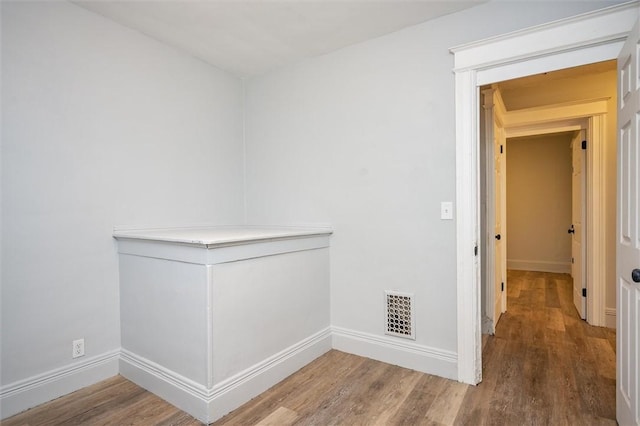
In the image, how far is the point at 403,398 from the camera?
6.84ft

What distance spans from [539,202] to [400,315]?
524 cm

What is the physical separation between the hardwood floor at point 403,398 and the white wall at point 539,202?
12.7ft

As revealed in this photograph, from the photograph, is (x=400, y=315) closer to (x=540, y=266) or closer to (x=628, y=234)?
(x=628, y=234)

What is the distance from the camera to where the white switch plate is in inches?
91.9

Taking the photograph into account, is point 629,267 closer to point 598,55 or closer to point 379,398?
point 598,55

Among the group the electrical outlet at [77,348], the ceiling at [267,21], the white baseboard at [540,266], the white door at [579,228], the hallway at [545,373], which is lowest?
the hallway at [545,373]

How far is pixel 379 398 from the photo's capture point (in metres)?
2.09

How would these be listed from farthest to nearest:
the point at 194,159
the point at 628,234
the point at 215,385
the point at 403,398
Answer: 1. the point at 194,159
2. the point at 403,398
3. the point at 215,385
4. the point at 628,234

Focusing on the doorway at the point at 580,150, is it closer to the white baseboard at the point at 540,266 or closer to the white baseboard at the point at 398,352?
the white baseboard at the point at 398,352

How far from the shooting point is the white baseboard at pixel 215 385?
1899mm

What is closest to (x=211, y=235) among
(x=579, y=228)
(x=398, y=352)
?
(x=398, y=352)

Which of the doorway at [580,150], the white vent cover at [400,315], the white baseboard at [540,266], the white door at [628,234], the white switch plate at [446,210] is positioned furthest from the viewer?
the white baseboard at [540,266]

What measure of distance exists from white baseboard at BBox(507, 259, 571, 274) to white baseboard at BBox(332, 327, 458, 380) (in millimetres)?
5088

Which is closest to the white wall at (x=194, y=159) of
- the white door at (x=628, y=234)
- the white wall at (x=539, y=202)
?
the white door at (x=628, y=234)
